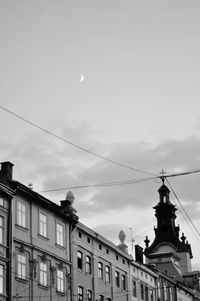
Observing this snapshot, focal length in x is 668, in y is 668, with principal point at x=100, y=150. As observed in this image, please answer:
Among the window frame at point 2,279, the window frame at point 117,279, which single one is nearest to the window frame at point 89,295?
the window frame at point 117,279

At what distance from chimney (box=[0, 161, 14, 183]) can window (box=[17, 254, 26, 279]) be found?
4.80 meters

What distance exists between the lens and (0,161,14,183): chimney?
41.6m

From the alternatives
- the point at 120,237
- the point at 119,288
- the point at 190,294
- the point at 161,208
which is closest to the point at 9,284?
the point at 119,288

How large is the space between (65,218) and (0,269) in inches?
414

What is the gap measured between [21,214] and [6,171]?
2.88 metres

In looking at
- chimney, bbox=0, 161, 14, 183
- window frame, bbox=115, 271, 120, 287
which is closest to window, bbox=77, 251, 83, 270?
window frame, bbox=115, 271, 120, 287

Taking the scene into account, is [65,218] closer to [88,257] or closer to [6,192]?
[88,257]

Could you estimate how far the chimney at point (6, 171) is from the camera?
4164 cm

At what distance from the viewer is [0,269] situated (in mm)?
38656

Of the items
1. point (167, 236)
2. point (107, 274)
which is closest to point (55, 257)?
point (107, 274)

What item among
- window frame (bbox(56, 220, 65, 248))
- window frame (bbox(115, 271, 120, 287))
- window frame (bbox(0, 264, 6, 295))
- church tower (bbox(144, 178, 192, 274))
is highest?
church tower (bbox(144, 178, 192, 274))

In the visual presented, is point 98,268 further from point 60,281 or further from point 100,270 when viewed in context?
point 60,281

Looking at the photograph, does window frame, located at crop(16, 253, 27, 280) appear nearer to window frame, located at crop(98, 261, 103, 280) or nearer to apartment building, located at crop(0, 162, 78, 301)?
apartment building, located at crop(0, 162, 78, 301)

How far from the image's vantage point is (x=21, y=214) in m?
42.2
